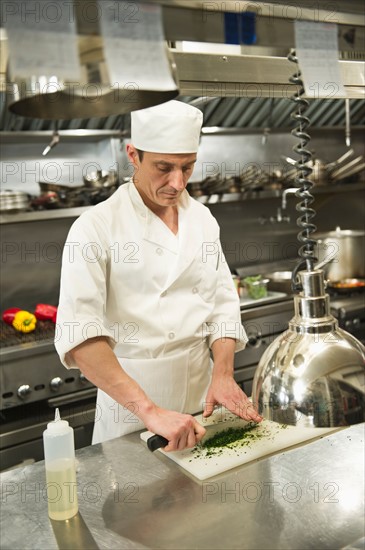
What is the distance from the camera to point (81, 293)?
1.79 meters

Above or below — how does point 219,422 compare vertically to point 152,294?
below

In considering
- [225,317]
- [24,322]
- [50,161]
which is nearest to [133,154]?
A: [225,317]

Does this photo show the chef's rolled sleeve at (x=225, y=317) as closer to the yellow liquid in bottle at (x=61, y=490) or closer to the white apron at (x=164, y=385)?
the white apron at (x=164, y=385)

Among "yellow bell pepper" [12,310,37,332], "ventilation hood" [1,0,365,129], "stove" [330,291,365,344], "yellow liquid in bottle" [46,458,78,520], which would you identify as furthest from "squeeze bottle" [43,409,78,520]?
"stove" [330,291,365,344]

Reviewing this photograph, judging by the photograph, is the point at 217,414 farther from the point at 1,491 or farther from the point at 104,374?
the point at 1,491

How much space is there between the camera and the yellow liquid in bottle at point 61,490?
130cm

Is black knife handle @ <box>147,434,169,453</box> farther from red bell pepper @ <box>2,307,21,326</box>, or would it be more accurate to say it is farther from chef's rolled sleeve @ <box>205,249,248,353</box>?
red bell pepper @ <box>2,307,21,326</box>

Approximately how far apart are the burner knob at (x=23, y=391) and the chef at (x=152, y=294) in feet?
2.84

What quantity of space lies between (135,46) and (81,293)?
1.15 meters

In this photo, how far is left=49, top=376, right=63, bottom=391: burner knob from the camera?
→ 9.42ft

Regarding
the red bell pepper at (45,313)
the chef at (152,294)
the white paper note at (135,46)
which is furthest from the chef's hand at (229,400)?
the red bell pepper at (45,313)

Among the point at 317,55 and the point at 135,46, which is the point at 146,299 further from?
the point at 135,46

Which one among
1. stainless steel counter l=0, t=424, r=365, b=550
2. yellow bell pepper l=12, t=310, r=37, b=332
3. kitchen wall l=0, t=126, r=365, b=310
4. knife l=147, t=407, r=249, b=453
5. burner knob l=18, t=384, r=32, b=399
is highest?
kitchen wall l=0, t=126, r=365, b=310

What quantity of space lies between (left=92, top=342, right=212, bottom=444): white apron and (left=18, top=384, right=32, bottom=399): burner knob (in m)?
0.86
